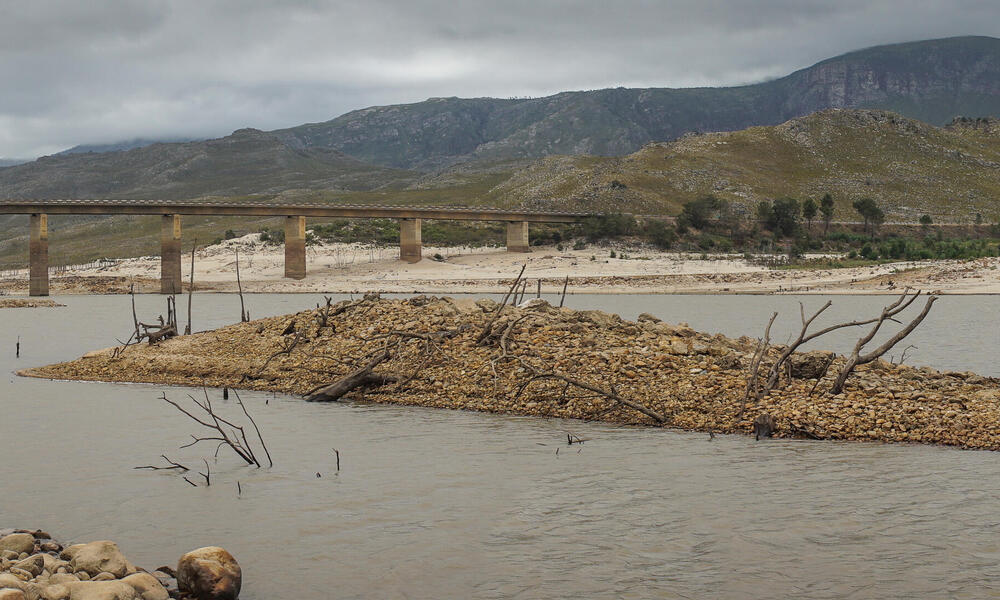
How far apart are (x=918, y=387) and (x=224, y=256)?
110m

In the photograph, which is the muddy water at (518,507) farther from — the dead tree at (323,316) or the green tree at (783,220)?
the green tree at (783,220)

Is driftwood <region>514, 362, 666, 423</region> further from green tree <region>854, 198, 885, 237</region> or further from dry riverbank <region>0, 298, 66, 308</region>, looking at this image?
green tree <region>854, 198, 885, 237</region>

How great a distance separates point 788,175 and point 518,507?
171m

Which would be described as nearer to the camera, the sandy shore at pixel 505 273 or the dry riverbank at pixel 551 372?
the dry riverbank at pixel 551 372

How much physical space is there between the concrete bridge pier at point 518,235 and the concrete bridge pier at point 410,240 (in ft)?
38.4

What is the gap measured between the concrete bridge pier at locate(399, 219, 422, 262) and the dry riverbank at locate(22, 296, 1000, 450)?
272ft

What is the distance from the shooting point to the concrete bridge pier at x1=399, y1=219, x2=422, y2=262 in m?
114

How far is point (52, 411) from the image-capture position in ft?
75.6

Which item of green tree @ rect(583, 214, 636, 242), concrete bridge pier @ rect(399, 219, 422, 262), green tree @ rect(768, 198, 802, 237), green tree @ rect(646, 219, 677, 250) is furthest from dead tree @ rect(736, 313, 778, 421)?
green tree @ rect(768, 198, 802, 237)

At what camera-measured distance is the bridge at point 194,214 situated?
103500mm

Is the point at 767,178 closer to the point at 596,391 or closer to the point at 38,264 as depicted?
the point at 38,264

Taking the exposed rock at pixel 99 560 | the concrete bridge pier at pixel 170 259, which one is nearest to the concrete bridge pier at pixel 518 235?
the concrete bridge pier at pixel 170 259

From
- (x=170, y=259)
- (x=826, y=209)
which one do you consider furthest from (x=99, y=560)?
(x=826, y=209)

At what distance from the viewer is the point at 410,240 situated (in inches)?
4491
